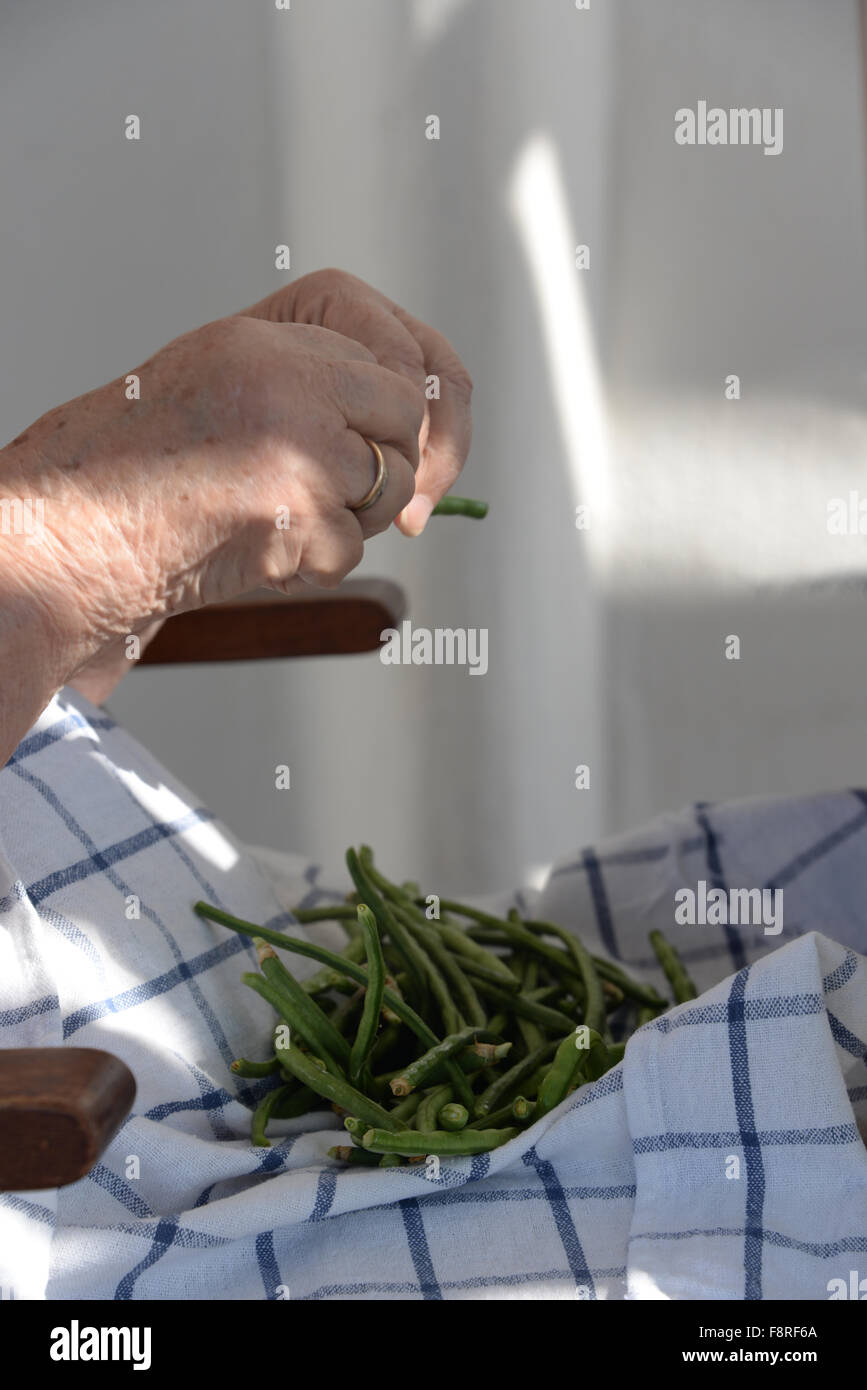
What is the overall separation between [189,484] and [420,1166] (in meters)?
0.37

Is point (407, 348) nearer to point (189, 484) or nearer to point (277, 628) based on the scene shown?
point (189, 484)

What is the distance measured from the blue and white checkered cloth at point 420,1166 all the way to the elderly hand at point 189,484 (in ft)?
0.50

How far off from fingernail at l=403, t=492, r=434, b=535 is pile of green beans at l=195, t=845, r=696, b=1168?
0.77 feet

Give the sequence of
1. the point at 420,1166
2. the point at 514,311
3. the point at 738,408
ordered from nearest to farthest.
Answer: the point at 420,1166 → the point at 738,408 → the point at 514,311

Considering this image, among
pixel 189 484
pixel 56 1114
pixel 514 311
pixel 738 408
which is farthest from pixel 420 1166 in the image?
pixel 514 311

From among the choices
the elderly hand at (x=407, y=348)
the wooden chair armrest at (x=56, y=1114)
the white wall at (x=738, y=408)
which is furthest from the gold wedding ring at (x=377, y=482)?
the white wall at (x=738, y=408)

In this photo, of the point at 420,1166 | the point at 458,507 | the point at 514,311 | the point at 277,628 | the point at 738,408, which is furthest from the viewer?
the point at 514,311

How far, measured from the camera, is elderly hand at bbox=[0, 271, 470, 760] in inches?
22.6

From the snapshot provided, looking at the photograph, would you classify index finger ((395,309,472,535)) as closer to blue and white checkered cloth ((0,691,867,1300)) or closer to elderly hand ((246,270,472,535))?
elderly hand ((246,270,472,535))

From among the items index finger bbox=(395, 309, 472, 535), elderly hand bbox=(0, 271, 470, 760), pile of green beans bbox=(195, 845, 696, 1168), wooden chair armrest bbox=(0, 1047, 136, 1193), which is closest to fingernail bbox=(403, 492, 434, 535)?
index finger bbox=(395, 309, 472, 535)

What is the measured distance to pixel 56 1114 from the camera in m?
0.41

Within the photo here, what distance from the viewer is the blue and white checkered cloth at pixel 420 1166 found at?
55 cm

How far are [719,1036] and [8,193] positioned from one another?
4.64ft

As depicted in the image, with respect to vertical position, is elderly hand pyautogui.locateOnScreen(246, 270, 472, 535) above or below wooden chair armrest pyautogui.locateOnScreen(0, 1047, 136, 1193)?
above
